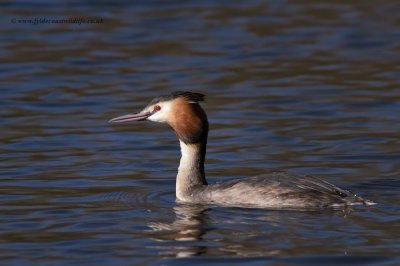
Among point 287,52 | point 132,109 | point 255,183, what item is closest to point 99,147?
point 132,109

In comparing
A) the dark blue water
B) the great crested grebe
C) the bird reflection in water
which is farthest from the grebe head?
the bird reflection in water

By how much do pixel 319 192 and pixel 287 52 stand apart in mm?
8372

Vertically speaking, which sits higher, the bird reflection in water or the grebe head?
the grebe head

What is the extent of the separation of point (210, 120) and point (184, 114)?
3649mm

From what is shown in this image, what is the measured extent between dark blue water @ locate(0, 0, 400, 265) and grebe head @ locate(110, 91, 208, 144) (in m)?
0.56

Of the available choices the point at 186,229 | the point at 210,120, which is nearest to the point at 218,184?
the point at 186,229

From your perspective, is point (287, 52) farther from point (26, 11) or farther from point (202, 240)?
point (202, 240)

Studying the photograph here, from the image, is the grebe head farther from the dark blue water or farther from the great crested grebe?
the dark blue water

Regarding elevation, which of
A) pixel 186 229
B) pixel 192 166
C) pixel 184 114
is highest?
pixel 184 114

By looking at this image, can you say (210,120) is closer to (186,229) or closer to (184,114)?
(184,114)

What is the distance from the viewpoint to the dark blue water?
8883 mm

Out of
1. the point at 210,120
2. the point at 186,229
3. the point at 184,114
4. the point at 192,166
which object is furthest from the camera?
the point at 210,120

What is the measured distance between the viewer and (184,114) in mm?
10516

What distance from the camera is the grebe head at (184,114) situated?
10508 mm
